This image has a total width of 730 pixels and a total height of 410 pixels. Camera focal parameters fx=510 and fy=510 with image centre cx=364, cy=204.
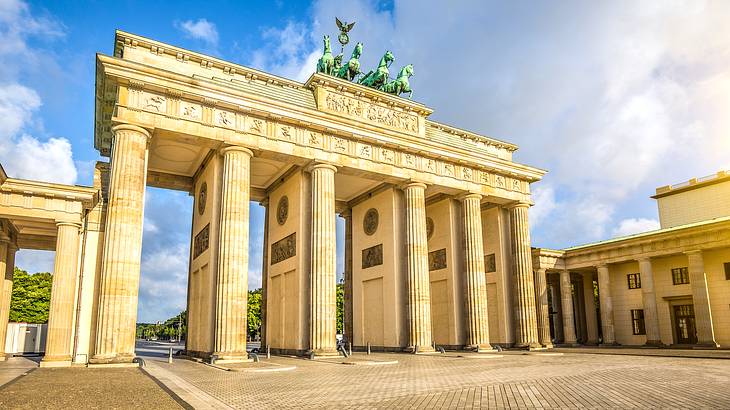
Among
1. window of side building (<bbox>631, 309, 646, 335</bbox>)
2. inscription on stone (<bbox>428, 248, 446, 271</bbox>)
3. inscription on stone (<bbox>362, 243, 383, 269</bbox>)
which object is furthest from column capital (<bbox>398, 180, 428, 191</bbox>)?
window of side building (<bbox>631, 309, 646, 335</bbox>)

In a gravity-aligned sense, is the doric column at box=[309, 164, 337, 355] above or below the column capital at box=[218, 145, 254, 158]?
below

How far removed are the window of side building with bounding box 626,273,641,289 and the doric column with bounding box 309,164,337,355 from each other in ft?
88.0

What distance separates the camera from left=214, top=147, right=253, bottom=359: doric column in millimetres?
23078

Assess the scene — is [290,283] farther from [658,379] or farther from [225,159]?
[658,379]

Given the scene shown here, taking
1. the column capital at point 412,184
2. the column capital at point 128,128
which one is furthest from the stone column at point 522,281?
the column capital at point 128,128

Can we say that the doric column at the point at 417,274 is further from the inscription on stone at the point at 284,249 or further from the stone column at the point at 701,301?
the stone column at the point at 701,301

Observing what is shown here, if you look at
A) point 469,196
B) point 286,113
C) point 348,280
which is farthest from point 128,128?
point 469,196

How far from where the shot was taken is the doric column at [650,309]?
120 feet

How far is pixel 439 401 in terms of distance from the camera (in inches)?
397

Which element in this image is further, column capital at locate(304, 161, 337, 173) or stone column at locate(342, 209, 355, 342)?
stone column at locate(342, 209, 355, 342)

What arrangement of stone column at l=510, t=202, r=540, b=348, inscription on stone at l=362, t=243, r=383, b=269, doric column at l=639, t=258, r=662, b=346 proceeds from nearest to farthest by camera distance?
inscription on stone at l=362, t=243, r=383, b=269, stone column at l=510, t=202, r=540, b=348, doric column at l=639, t=258, r=662, b=346

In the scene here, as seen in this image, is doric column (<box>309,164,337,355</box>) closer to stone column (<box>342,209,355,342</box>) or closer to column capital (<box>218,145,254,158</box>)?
column capital (<box>218,145,254,158</box>)

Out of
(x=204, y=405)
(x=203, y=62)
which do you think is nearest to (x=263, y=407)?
(x=204, y=405)

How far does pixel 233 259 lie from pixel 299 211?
5919 mm
